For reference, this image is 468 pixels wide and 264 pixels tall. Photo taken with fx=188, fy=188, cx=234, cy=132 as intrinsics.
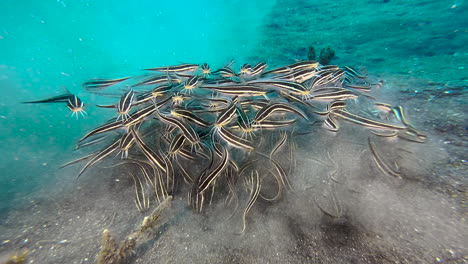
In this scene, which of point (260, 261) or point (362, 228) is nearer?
point (260, 261)

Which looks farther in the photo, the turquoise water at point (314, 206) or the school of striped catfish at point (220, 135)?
the school of striped catfish at point (220, 135)

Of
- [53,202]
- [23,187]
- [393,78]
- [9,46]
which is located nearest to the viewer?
[53,202]

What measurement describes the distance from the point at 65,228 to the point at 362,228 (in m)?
4.35

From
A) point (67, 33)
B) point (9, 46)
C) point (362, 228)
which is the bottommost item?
point (362, 228)

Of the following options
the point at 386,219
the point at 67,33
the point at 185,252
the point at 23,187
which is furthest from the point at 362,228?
the point at 67,33

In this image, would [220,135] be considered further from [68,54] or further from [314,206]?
[68,54]

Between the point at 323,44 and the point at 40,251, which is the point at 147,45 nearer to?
the point at 323,44

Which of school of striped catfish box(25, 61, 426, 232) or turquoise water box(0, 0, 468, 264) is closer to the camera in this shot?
turquoise water box(0, 0, 468, 264)

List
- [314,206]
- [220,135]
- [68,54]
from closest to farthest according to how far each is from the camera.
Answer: [314,206] < [220,135] < [68,54]

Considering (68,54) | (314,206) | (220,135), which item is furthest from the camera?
(68,54)

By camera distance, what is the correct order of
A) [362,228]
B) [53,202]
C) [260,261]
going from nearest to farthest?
1. [260,261]
2. [362,228]
3. [53,202]

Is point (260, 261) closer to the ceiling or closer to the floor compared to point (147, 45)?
closer to the floor

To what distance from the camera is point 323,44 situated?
18672 millimetres

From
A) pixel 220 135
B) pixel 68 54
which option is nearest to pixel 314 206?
pixel 220 135
